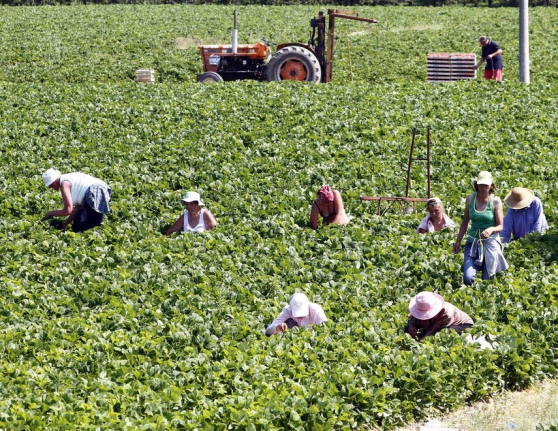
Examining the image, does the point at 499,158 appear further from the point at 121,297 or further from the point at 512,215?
the point at 121,297

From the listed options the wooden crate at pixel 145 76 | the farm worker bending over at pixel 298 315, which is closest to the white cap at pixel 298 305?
the farm worker bending over at pixel 298 315

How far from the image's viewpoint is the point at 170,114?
834 inches

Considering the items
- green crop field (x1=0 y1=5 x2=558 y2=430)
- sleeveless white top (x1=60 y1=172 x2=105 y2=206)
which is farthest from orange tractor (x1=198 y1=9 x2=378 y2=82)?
sleeveless white top (x1=60 y1=172 x2=105 y2=206)

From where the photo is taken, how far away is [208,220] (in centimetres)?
1440

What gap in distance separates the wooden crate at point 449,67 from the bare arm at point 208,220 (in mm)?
12757

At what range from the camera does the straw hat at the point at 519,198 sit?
12414 mm

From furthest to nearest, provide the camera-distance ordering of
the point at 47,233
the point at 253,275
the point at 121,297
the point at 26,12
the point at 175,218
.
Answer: the point at 26,12
the point at 175,218
the point at 47,233
the point at 253,275
the point at 121,297

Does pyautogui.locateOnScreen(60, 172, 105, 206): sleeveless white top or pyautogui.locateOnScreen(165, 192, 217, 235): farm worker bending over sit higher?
pyautogui.locateOnScreen(60, 172, 105, 206): sleeveless white top

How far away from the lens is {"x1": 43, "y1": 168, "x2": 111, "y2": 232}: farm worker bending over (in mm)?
14180

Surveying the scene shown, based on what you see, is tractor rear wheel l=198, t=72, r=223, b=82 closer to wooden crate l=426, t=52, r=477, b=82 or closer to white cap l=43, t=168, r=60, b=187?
wooden crate l=426, t=52, r=477, b=82

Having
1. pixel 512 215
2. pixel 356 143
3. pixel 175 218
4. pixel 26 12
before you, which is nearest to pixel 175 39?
pixel 26 12

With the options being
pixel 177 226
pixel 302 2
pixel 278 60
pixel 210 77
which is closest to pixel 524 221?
pixel 177 226

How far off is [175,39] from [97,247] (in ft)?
80.9

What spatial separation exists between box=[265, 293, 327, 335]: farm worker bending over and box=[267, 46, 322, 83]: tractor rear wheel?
14.4 meters
